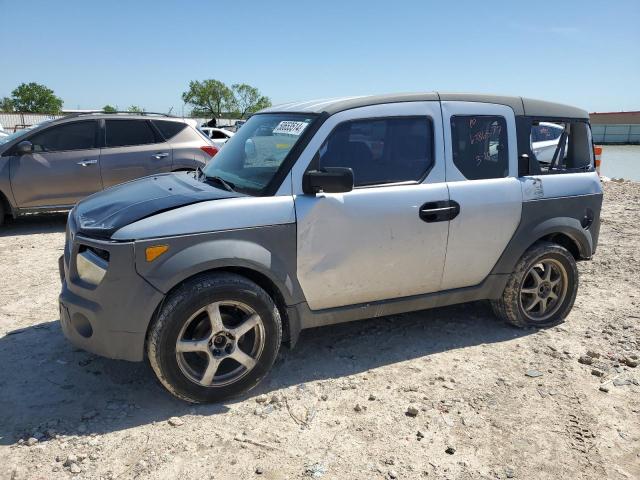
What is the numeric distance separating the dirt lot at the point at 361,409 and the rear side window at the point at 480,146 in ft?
4.58

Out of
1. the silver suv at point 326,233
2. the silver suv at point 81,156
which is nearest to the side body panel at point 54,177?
the silver suv at point 81,156

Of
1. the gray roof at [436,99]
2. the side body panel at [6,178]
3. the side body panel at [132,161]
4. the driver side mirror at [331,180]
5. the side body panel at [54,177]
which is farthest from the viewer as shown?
the side body panel at [132,161]

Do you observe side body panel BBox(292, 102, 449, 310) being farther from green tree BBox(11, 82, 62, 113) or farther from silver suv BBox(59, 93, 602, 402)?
green tree BBox(11, 82, 62, 113)

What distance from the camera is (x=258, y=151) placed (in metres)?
3.87

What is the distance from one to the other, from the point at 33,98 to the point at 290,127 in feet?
331

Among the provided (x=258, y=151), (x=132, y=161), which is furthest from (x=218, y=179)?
(x=132, y=161)

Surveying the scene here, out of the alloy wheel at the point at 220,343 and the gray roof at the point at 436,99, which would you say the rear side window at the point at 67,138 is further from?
the alloy wheel at the point at 220,343

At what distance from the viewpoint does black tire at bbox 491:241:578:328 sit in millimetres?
4297

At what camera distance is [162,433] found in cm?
298

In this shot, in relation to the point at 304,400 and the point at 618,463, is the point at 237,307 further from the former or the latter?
the point at 618,463

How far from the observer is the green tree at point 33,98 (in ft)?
287

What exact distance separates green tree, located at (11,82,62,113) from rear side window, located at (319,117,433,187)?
96682mm

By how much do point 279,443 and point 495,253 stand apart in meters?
2.28

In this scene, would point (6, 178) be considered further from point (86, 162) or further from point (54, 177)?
point (86, 162)
